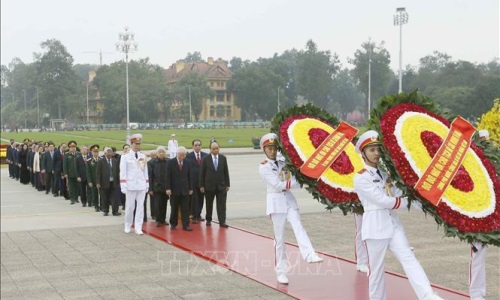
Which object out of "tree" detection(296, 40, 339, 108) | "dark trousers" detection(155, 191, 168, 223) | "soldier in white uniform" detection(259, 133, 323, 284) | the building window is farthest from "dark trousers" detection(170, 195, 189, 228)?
the building window

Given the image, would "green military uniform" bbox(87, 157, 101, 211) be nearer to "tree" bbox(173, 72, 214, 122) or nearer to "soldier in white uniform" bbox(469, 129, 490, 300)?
"soldier in white uniform" bbox(469, 129, 490, 300)

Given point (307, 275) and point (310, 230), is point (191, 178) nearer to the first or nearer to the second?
point (310, 230)

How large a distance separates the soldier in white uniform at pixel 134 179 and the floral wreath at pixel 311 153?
4.23 meters

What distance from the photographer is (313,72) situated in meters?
80.0

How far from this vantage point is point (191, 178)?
1316 cm

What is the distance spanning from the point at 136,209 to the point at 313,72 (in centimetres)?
6945

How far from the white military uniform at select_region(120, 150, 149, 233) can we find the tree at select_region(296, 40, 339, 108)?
64655 mm

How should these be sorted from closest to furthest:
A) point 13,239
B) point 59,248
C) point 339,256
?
point 339,256
point 59,248
point 13,239

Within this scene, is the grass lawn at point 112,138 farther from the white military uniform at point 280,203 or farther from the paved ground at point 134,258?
the white military uniform at point 280,203

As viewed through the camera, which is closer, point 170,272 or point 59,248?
point 170,272

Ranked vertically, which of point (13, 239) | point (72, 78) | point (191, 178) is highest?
point (72, 78)

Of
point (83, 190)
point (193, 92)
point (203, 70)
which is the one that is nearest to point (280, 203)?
point (83, 190)

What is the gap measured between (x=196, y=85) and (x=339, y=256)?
76.9 meters

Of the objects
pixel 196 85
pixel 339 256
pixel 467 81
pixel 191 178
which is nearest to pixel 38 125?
pixel 196 85
